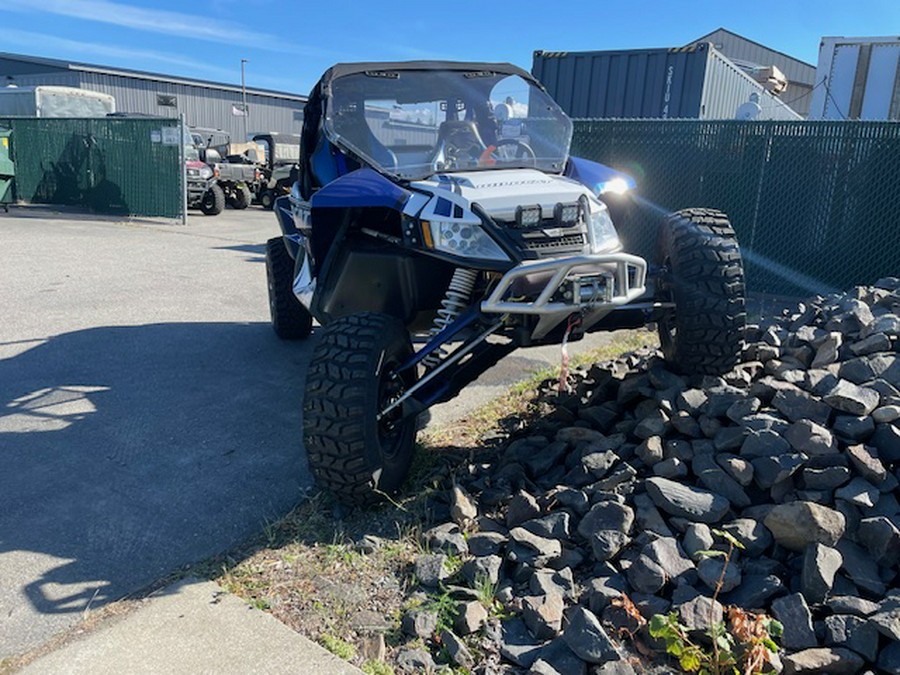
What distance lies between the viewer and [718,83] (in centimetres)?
1152

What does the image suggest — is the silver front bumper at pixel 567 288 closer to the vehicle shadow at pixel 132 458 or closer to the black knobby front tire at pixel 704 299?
the black knobby front tire at pixel 704 299

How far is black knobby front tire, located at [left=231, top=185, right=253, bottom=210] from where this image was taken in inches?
810

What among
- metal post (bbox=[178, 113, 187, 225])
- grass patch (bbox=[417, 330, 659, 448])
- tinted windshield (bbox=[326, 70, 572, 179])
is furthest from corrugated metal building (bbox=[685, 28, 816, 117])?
tinted windshield (bbox=[326, 70, 572, 179])

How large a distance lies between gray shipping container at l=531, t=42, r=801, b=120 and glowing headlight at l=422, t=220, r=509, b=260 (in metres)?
9.11

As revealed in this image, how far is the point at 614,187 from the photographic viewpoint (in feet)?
14.2

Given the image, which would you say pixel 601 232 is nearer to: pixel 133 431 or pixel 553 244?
pixel 553 244

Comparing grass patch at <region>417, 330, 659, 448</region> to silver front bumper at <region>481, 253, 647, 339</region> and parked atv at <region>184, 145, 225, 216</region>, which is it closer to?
silver front bumper at <region>481, 253, 647, 339</region>

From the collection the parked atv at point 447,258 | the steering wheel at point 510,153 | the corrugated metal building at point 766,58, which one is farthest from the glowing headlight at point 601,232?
the corrugated metal building at point 766,58

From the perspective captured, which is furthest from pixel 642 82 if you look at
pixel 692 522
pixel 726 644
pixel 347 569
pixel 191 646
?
pixel 191 646

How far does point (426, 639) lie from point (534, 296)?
1564 millimetres

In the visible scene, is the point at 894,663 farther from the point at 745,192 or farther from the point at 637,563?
the point at 745,192

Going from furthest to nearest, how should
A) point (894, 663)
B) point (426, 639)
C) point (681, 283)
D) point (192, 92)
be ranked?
point (192, 92)
point (681, 283)
point (426, 639)
point (894, 663)

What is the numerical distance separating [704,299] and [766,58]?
36.0 metres

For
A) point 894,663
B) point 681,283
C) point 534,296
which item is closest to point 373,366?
point 534,296
